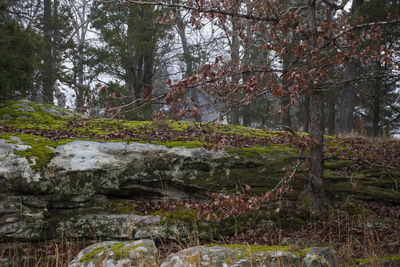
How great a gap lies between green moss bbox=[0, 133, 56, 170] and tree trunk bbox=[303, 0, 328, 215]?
435 centimetres

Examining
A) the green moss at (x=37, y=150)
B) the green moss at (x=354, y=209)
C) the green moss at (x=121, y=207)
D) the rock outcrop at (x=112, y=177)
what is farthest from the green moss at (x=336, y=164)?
the green moss at (x=37, y=150)

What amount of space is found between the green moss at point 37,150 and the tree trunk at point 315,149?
435 cm

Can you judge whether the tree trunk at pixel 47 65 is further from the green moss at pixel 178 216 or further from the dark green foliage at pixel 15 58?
the green moss at pixel 178 216

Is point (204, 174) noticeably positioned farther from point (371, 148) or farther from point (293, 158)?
point (371, 148)

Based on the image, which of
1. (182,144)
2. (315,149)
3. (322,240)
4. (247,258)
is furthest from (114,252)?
(315,149)

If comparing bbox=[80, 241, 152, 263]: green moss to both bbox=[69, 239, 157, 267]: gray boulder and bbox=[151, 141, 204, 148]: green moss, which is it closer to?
bbox=[69, 239, 157, 267]: gray boulder

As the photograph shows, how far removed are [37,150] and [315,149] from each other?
15.3 ft

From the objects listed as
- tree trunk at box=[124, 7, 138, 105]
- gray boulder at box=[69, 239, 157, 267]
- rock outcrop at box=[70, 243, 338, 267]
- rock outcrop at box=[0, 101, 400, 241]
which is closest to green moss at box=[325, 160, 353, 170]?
rock outcrop at box=[0, 101, 400, 241]

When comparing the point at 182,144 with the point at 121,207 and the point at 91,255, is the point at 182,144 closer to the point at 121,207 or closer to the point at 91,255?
the point at 121,207

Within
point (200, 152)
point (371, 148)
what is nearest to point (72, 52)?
point (200, 152)

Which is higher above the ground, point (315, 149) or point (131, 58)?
point (131, 58)

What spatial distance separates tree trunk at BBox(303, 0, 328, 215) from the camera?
4.27m

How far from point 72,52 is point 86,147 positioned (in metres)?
9.56

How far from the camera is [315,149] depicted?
4.48 metres
